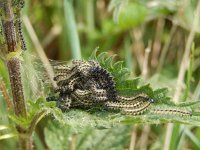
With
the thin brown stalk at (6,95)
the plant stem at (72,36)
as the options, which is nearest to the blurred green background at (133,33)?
the plant stem at (72,36)

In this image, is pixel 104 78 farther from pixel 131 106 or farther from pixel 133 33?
pixel 133 33

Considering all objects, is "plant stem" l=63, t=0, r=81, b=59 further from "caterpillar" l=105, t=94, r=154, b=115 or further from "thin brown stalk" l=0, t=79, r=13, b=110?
"caterpillar" l=105, t=94, r=154, b=115

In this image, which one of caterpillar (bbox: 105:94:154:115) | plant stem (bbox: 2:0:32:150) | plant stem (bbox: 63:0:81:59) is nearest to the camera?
plant stem (bbox: 2:0:32:150)

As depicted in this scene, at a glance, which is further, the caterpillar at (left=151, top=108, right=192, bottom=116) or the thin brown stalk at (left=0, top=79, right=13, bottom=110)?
the thin brown stalk at (left=0, top=79, right=13, bottom=110)

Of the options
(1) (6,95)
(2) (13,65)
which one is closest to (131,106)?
(2) (13,65)

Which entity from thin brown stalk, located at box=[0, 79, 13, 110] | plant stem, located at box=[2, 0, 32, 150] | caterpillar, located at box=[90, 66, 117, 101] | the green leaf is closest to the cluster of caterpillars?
caterpillar, located at box=[90, 66, 117, 101]

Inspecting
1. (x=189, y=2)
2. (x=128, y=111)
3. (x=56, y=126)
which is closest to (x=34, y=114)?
(x=128, y=111)
